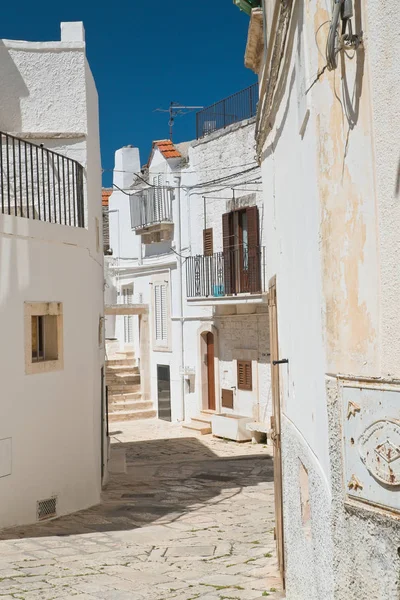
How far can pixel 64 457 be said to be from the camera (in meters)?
11.6

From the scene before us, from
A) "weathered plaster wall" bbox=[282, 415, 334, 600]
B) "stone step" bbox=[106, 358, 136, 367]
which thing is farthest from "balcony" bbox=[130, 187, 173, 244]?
"weathered plaster wall" bbox=[282, 415, 334, 600]

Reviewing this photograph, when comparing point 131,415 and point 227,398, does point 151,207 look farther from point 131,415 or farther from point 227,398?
point 227,398

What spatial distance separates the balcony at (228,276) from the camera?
19.2m

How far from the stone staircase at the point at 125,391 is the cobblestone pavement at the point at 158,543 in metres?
8.68

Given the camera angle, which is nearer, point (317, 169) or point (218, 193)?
point (317, 169)

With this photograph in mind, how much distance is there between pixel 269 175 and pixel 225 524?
5.24 metres

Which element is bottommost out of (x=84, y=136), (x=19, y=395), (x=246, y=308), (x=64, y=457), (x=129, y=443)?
(x=129, y=443)

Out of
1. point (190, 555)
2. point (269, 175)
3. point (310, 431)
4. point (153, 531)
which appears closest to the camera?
point (310, 431)

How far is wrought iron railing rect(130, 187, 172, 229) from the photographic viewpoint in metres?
24.7

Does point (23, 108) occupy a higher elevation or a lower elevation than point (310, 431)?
higher

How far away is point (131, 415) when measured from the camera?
2522 cm

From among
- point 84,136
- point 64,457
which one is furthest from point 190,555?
point 84,136

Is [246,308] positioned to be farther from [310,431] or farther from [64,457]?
[310,431]

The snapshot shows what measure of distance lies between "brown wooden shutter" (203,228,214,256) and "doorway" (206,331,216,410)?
2.44 m
